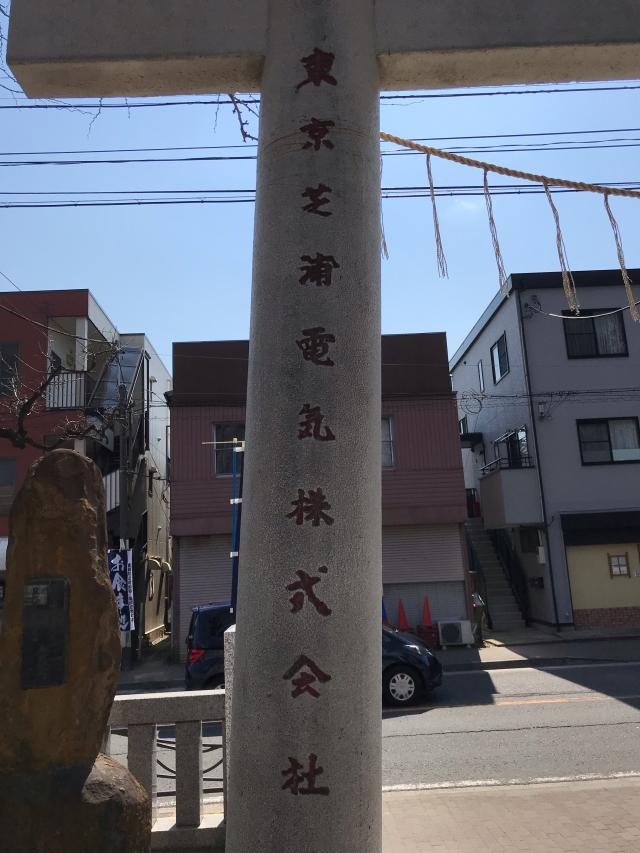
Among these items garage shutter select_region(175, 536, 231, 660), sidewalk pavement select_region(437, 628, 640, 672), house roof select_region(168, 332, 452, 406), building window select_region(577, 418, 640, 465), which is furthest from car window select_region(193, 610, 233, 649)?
building window select_region(577, 418, 640, 465)

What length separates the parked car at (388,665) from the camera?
11.3 m

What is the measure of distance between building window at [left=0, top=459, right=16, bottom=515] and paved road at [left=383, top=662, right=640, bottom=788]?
40.8 feet

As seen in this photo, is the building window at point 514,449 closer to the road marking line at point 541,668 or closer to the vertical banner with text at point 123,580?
the road marking line at point 541,668

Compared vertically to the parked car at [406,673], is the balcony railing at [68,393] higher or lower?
higher

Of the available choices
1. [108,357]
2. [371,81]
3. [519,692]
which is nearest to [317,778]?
[371,81]

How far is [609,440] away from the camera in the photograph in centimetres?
2041

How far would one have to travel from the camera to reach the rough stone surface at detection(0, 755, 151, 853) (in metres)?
2.99

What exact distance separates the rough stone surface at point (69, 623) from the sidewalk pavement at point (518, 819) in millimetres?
2617

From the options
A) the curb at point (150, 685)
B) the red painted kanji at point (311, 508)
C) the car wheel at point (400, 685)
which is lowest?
the curb at point (150, 685)

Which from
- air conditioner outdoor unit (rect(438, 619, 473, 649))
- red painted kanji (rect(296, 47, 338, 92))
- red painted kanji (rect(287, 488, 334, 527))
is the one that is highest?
red painted kanji (rect(296, 47, 338, 92))

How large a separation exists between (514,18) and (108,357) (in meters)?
18.9

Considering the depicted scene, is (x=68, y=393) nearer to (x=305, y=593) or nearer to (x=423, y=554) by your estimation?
(x=423, y=554)

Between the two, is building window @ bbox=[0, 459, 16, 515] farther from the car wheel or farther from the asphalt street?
the car wheel

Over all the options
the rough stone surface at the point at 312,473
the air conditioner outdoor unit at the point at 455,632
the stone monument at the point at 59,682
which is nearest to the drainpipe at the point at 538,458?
the air conditioner outdoor unit at the point at 455,632
